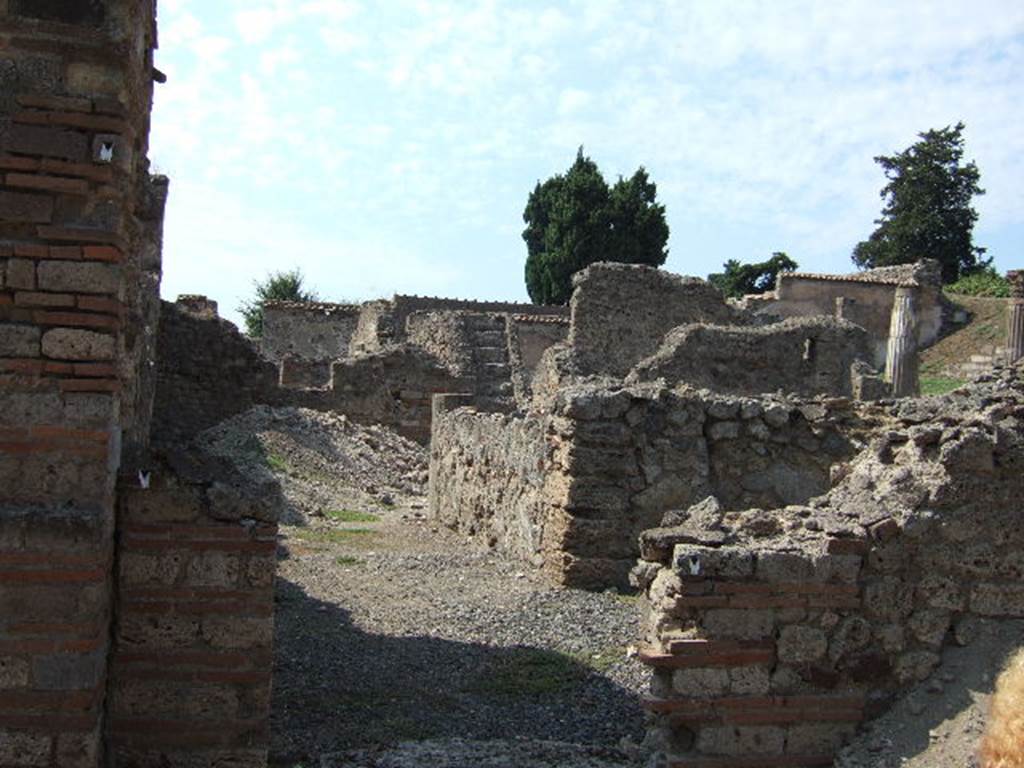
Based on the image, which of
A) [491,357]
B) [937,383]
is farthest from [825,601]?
[937,383]

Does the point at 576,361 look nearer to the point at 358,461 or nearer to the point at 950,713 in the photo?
the point at 358,461

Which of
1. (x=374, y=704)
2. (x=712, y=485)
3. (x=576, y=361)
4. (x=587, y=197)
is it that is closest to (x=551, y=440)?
(x=712, y=485)

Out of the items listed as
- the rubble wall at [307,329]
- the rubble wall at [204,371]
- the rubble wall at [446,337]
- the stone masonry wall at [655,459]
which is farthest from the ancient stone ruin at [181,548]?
the rubble wall at [307,329]

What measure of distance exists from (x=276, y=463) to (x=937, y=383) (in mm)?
19777

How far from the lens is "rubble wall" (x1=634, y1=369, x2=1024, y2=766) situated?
5.29m

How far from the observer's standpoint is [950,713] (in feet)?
17.2

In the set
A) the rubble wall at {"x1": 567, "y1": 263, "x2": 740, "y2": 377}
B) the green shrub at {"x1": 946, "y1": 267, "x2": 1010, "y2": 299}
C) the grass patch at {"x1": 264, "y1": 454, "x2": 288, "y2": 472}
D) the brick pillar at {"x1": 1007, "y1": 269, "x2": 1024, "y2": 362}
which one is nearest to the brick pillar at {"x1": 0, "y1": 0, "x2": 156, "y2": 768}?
the grass patch at {"x1": 264, "y1": 454, "x2": 288, "y2": 472}

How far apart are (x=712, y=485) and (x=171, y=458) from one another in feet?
19.8

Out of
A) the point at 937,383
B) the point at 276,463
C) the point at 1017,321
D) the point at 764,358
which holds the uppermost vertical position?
the point at 1017,321

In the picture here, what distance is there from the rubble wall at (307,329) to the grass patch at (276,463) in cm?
1689

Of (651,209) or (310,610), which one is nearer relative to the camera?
Answer: (310,610)

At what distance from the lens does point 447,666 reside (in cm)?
756

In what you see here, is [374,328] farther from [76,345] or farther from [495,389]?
[76,345]

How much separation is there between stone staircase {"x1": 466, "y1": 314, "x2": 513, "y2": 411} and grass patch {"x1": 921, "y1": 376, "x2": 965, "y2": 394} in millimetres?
10717
